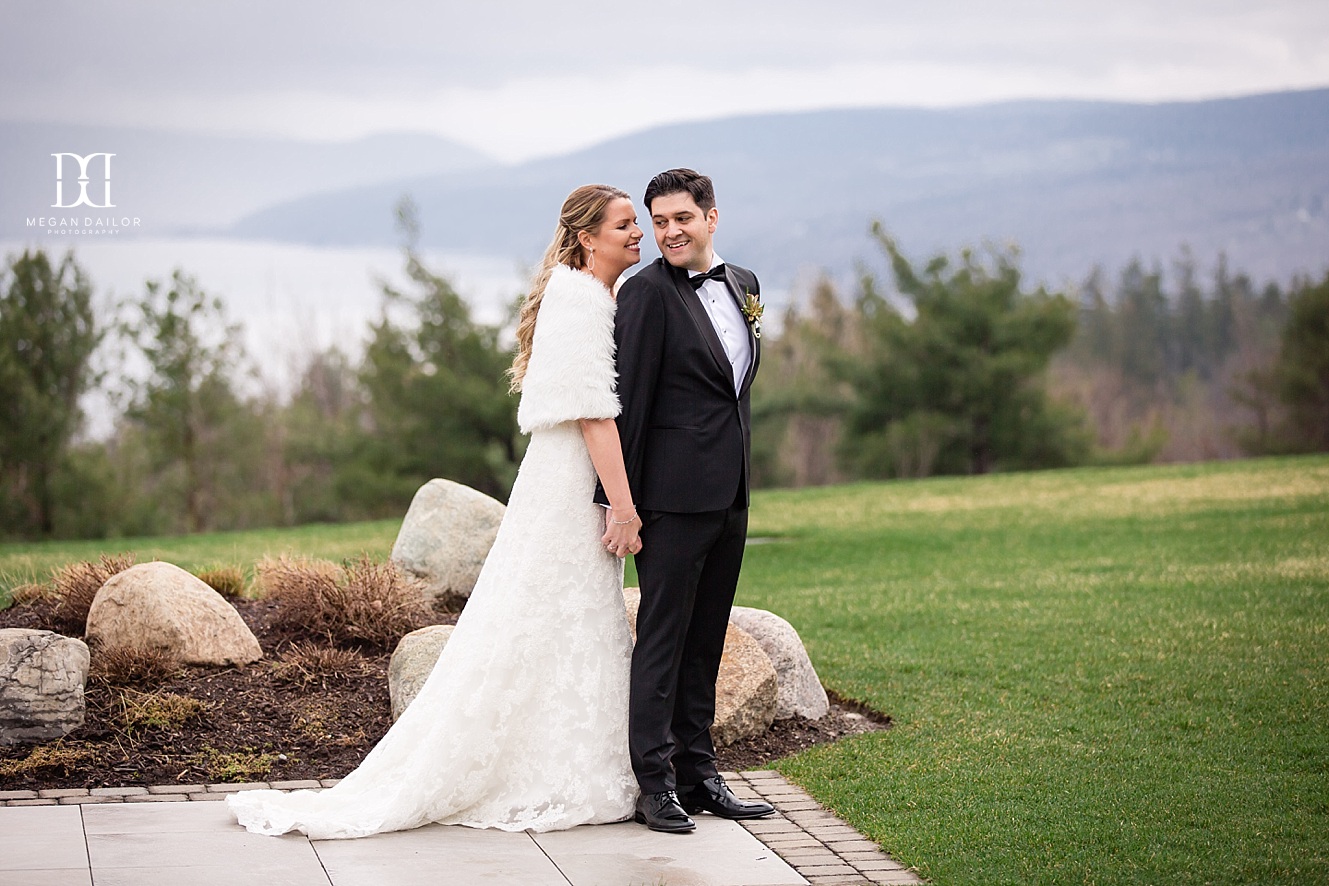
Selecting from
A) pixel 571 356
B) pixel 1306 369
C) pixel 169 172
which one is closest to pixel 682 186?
pixel 571 356

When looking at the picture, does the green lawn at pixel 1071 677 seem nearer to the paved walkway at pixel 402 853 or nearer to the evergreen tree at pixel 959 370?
the paved walkway at pixel 402 853

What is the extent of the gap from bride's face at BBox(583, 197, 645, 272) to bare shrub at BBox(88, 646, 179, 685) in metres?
3.12

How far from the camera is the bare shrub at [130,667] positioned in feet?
20.6

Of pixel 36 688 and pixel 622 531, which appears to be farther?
pixel 36 688

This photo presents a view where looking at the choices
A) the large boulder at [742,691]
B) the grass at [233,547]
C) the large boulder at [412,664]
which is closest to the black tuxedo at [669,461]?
the large boulder at [742,691]

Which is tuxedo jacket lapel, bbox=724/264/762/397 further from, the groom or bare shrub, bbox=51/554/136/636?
bare shrub, bbox=51/554/136/636

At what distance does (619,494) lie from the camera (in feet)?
15.7

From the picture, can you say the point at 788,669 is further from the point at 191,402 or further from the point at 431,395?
the point at 191,402

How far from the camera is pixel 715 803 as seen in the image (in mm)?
5066

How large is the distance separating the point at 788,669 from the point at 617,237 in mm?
2750

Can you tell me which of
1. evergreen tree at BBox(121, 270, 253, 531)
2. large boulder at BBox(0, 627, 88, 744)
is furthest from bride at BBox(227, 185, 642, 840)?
evergreen tree at BBox(121, 270, 253, 531)

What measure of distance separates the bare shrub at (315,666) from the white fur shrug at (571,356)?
2.50 meters

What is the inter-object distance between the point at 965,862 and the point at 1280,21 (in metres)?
121

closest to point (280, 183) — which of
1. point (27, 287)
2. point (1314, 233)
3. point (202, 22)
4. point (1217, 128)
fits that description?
point (202, 22)
